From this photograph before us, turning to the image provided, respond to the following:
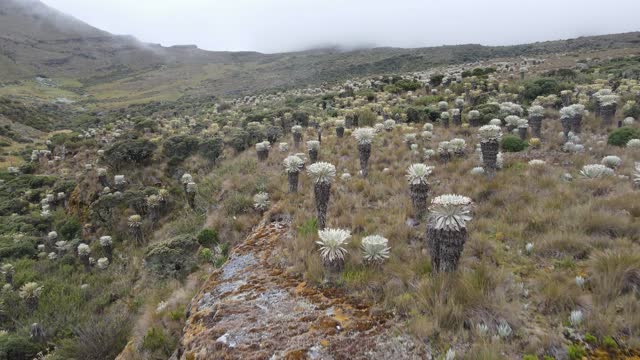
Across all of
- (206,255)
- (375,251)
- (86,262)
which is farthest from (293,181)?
(86,262)

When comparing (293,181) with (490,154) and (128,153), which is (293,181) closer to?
(490,154)

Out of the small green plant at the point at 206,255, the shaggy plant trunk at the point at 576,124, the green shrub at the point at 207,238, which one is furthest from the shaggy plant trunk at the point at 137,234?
the shaggy plant trunk at the point at 576,124

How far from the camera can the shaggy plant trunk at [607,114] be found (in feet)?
43.4

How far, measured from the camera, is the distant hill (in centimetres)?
7081

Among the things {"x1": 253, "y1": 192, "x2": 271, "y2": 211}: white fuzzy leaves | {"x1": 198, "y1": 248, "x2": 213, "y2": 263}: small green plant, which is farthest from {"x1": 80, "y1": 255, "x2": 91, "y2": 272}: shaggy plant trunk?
{"x1": 253, "y1": 192, "x2": 271, "y2": 211}: white fuzzy leaves

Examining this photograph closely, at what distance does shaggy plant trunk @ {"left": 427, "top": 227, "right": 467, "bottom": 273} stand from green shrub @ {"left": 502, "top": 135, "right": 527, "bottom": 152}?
848 centimetres

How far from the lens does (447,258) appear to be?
520cm

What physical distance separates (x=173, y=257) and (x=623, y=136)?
47.9 ft

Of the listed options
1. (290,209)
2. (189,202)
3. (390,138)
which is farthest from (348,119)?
(290,209)

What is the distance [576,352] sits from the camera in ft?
12.2

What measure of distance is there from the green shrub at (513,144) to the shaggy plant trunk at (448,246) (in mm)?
8484

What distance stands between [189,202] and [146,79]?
129737 mm

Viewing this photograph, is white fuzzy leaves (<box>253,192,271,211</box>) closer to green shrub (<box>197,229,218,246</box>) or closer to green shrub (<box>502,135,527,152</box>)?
green shrub (<box>197,229,218,246</box>)

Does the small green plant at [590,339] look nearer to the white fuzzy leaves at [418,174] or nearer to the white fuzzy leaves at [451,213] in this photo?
the white fuzzy leaves at [451,213]
